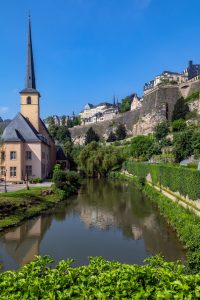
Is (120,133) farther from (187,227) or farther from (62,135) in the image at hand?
(187,227)

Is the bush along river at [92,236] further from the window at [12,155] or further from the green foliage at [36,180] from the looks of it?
the window at [12,155]

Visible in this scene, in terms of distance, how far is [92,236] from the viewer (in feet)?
55.7

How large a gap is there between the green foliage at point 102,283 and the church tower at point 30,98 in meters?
40.4

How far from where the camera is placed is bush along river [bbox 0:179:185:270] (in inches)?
536

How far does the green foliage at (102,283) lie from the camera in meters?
4.41

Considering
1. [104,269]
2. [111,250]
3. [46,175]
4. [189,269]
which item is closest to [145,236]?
[111,250]

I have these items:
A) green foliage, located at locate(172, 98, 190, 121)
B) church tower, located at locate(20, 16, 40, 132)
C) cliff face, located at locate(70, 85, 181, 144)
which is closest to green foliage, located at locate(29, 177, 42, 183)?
church tower, located at locate(20, 16, 40, 132)

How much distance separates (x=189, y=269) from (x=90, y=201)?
20399 millimetres

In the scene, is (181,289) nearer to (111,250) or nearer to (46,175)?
(111,250)

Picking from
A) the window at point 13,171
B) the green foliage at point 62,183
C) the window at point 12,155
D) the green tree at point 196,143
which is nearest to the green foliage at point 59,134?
the green tree at point 196,143

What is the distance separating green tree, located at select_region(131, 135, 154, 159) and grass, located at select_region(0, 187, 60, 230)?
36.9 m

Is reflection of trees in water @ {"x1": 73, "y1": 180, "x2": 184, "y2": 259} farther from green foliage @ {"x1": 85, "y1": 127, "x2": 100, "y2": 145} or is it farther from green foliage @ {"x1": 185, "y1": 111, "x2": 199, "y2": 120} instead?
green foliage @ {"x1": 85, "y1": 127, "x2": 100, "y2": 145}

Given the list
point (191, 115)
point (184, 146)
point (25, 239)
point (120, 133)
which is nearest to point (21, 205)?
point (25, 239)

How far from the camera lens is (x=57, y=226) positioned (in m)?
19.6
